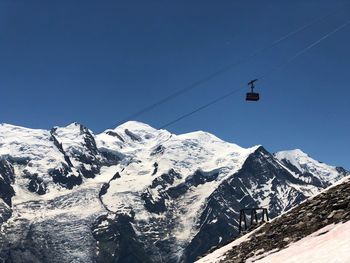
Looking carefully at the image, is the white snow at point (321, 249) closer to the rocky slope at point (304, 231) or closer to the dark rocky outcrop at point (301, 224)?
the rocky slope at point (304, 231)

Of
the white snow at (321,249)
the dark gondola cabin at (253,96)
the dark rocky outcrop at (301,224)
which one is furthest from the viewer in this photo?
the dark gondola cabin at (253,96)

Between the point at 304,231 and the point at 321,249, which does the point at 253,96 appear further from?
the point at 321,249

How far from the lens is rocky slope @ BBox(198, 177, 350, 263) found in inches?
1043

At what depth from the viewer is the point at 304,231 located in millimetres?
31984

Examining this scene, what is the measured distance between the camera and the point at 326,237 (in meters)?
27.2

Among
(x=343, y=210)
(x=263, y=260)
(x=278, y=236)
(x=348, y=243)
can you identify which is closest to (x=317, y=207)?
(x=278, y=236)

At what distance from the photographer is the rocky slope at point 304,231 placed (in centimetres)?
2650

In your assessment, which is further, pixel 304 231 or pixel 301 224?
pixel 301 224

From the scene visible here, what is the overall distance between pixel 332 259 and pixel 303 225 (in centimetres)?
1197

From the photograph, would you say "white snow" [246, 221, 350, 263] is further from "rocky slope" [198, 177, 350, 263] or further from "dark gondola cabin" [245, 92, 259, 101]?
"dark gondola cabin" [245, 92, 259, 101]

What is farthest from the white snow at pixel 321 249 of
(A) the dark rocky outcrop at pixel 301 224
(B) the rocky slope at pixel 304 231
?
(A) the dark rocky outcrop at pixel 301 224

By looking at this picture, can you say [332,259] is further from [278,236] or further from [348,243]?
[278,236]

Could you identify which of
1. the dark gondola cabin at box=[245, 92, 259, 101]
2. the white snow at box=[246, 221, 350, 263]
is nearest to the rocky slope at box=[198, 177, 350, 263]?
the white snow at box=[246, 221, 350, 263]

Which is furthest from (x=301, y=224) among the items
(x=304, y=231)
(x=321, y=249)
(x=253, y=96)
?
(x=253, y=96)
